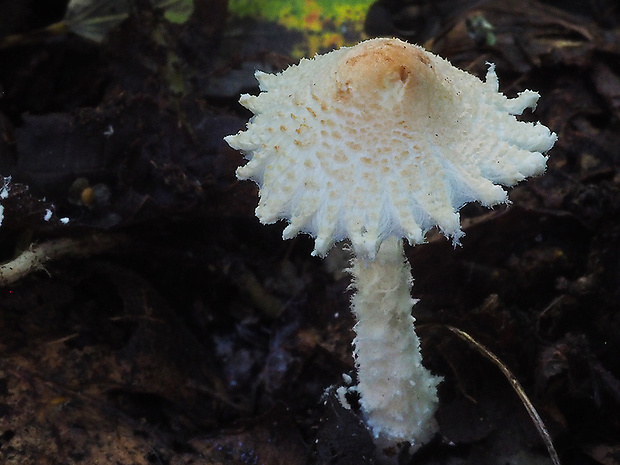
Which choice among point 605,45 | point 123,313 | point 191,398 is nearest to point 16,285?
point 123,313

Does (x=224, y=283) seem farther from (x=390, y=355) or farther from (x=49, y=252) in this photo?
(x=390, y=355)

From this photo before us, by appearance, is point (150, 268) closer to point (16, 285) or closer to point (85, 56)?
point (16, 285)

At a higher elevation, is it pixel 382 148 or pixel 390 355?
pixel 382 148

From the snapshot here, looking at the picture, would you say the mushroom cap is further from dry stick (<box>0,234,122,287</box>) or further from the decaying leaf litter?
dry stick (<box>0,234,122,287</box>)

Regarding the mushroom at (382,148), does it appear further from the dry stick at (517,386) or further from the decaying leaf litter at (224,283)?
the decaying leaf litter at (224,283)

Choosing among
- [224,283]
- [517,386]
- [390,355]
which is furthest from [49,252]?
[517,386]

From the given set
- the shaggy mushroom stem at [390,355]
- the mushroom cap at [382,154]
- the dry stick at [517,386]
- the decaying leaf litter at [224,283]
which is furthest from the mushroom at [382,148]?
the decaying leaf litter at [224,283]

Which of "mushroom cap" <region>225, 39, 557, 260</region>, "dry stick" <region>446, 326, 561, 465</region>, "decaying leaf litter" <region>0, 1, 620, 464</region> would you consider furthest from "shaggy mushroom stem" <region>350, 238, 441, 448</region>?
"mushroom cap" <region>225, 39, 557, 260</region>
